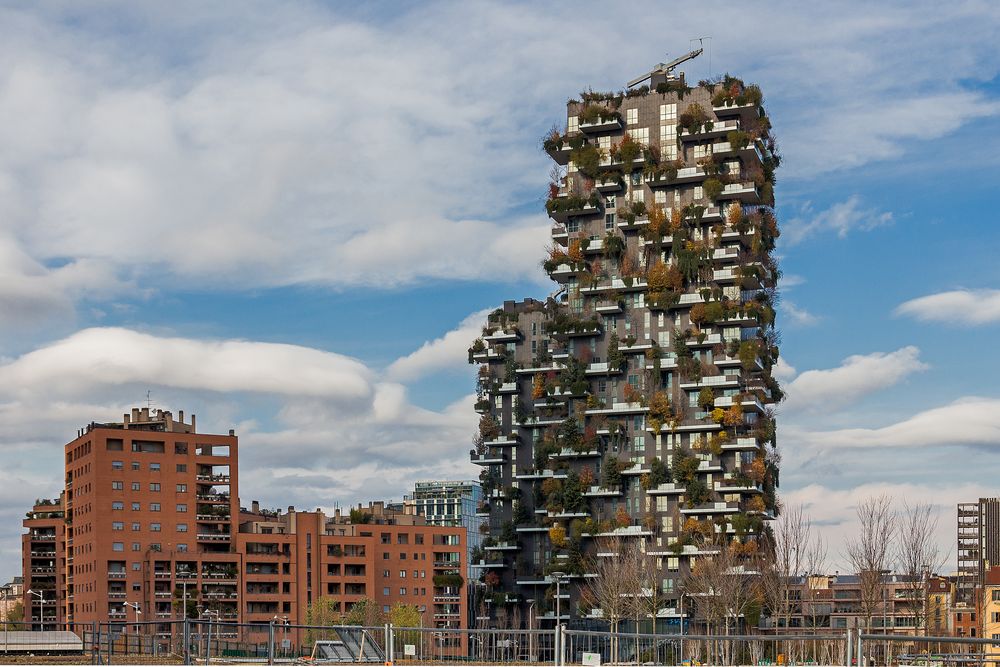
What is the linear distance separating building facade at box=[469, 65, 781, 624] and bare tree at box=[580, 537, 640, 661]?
1251mm

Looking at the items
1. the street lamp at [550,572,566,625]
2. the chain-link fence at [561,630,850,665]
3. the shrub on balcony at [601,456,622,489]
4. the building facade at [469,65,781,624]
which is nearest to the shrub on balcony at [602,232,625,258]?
the building facade at [469,65,781,624]

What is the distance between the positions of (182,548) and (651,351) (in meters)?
66.9

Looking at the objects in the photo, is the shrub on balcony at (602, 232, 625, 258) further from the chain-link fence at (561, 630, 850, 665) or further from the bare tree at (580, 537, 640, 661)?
the chain-link fence at (561, 630, 850, 665)

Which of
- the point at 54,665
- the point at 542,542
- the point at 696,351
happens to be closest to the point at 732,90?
the point at 696,351

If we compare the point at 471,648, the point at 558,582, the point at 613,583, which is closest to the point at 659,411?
the point at 613,583

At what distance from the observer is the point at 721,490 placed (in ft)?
387

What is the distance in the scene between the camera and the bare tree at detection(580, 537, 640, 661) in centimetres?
11181

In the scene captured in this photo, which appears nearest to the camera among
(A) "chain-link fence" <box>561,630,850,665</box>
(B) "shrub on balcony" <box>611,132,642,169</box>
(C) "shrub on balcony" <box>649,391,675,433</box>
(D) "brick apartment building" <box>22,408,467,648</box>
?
(A) "chain-link fence" <box>561,630,850,665</box>

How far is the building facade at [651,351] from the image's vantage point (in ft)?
391

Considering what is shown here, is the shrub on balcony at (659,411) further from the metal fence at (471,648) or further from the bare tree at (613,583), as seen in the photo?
the metal fence at (471,648)

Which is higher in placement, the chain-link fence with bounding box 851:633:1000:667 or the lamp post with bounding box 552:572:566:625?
the chain-link fence with bounding box 851:633:1000:667

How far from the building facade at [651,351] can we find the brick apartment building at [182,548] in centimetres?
4351

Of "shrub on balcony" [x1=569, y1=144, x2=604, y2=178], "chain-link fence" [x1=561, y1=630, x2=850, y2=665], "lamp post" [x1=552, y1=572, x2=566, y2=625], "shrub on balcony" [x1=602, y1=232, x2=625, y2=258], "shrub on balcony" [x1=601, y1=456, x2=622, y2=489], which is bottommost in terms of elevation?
"lamp post" [x1=552, y1=572, x2=566, y2=625]

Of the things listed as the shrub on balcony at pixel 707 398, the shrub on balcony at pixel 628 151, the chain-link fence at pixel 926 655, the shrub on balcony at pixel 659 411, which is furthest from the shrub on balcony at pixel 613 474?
the chain-link fence at pixel 926 655
